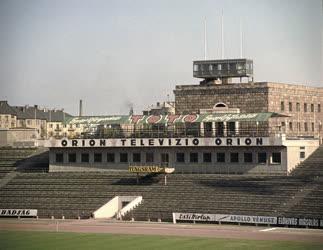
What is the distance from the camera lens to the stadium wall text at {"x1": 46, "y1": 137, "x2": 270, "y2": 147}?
80.9 meters

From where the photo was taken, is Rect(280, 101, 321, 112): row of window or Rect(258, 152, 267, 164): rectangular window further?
Rect(280, 101, 321, 112): row of window

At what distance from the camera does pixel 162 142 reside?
85.3m

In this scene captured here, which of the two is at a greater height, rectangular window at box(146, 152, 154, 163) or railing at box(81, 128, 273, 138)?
railing at box(81, 128, 273, 138)

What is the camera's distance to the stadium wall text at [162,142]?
80.9 m

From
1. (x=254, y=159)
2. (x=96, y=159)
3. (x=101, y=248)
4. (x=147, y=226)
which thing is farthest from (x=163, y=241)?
(x=96, y=159)

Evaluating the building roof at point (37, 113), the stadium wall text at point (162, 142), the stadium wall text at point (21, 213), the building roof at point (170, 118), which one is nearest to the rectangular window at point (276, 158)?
the stadium wall text at point (162, 142)

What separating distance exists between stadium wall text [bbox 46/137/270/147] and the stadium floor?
1238cm

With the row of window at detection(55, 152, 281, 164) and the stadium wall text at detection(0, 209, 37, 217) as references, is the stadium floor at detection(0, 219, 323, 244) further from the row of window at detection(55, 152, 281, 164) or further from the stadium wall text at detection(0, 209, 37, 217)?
the row of window at detection(55, 152, 281, 164)

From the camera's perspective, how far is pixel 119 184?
8394cm

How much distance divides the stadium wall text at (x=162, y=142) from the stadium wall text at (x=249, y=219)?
11.0 meters

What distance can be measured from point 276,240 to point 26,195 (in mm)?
31716

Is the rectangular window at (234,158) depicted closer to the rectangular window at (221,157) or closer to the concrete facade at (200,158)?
the concrete facade at (200,158)

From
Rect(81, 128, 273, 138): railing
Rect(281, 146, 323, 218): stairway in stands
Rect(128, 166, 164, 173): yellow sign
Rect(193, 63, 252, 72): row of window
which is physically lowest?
Rect(281, 146, 323, 218): stairway in stands

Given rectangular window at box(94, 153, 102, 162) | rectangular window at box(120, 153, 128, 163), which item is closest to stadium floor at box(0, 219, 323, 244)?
rectangular window at box(120, 153, 128, 163)
